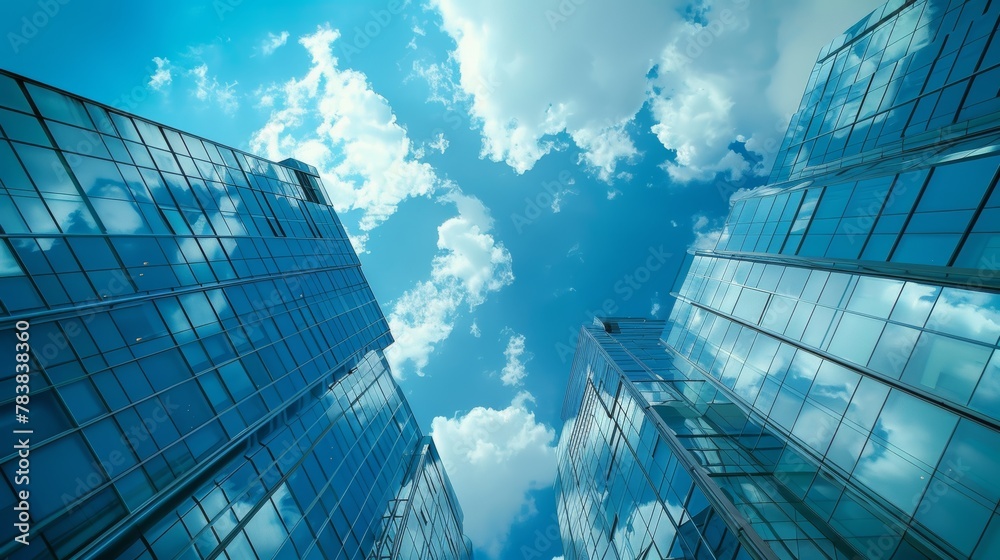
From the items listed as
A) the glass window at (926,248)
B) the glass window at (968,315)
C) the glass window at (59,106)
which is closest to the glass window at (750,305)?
the glass window at (926,248)

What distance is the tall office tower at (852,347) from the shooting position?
11.9 meters

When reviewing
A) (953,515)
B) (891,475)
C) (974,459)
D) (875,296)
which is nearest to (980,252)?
(875,296)

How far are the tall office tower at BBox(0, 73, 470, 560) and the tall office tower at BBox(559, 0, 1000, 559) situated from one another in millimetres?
18080

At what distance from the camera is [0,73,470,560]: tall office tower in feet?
38.2

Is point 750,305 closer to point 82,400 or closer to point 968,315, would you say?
point 968,315

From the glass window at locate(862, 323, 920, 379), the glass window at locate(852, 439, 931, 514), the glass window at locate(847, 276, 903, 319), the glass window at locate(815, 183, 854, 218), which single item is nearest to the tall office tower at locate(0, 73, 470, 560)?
the glass window at locate(852, 439, 931, 514)

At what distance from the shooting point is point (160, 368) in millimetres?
15836

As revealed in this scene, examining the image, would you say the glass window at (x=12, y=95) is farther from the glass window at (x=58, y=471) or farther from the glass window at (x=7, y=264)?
the glass window at (x=58, y=471)

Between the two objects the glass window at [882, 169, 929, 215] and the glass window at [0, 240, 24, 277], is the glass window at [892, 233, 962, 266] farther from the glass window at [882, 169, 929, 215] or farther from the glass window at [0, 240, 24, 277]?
the glass window at [0, 240, 24, 277]

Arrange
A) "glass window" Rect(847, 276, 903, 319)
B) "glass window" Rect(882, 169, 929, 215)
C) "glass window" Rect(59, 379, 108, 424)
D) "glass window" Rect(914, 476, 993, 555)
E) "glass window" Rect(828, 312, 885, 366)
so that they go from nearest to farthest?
"glass window" Rect(914, 476, 993, 555)
"glass window" Rect(59, 379, 108, 424)
"glass window" Rect(847, 276, 903, 319)
"glass window" Rect(828, 312, 885, 366)
"glass window" Rect(882, 169, 929, 215)

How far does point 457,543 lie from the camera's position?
43.4 metres

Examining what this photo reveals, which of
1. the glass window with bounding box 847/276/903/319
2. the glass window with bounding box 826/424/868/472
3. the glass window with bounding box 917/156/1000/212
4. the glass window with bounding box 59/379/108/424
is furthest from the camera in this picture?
the glass window with bounding box 847/276/903/319

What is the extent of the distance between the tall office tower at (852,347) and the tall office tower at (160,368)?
59.3 ft

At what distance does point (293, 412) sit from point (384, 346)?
18531 millimetres
